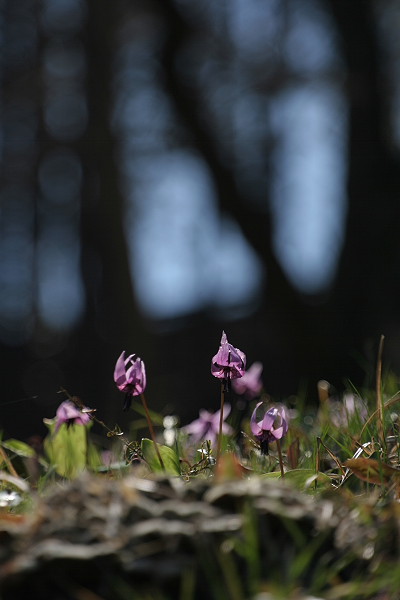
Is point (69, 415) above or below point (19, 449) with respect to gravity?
above

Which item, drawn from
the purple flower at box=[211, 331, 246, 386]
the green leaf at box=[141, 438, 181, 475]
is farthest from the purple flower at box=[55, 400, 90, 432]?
the purple flower at box=[211, 331, 246, 386]

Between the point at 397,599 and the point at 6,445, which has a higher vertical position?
the point at 397,599

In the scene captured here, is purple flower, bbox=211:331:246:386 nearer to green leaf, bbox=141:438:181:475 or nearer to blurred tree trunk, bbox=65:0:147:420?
green leaf, bbox=141:438:181:475

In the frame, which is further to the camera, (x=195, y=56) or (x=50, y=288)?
(x=50, y=288)

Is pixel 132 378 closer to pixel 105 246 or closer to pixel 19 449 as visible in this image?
pixel 19 449

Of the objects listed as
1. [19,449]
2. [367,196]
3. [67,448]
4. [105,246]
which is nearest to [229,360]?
[67,448]

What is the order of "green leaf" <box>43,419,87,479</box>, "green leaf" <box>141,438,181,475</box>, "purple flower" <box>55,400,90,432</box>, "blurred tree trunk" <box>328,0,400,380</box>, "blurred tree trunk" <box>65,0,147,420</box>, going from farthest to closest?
Result: "blurred tree trunk" <box>65,0,147,420</box> < "blurred tree trunk" <box>328,0,400,380</box> < "green leaf" <box>43,419,87,479</box> < "purple flower" <box>55,400,90,432</box> < "green leaf" <box>141,438,181,475</box>

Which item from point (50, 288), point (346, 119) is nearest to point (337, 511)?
point (346, 119)

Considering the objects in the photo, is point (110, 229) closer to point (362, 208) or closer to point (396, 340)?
point (362, 208)
